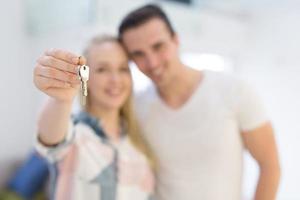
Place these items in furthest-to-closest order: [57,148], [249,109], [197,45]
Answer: [197,45], [249,109], [57,148]

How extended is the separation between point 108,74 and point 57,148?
0.21 meters

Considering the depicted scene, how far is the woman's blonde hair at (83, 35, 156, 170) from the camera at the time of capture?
0.93 metres

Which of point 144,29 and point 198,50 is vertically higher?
point 144,29

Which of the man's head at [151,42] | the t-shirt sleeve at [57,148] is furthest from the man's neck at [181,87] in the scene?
the t-shirt sleeve at [57,148]

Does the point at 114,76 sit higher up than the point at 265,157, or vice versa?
the point at 114,76

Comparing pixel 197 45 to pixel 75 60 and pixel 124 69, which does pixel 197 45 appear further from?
pixel 75 60

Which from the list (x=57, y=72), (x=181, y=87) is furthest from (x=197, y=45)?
(x=57, y=72)

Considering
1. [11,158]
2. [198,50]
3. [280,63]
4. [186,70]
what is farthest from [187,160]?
[280,63]

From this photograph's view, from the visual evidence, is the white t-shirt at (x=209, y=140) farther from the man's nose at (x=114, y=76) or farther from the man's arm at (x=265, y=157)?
the man's nose at (x=114, y=76)

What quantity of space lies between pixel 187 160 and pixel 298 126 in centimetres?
125

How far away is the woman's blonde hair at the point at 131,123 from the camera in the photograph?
926mm

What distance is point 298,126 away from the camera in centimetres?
198

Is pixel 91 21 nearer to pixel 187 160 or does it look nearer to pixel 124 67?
pixel 124 67

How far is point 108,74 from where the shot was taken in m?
0.89
